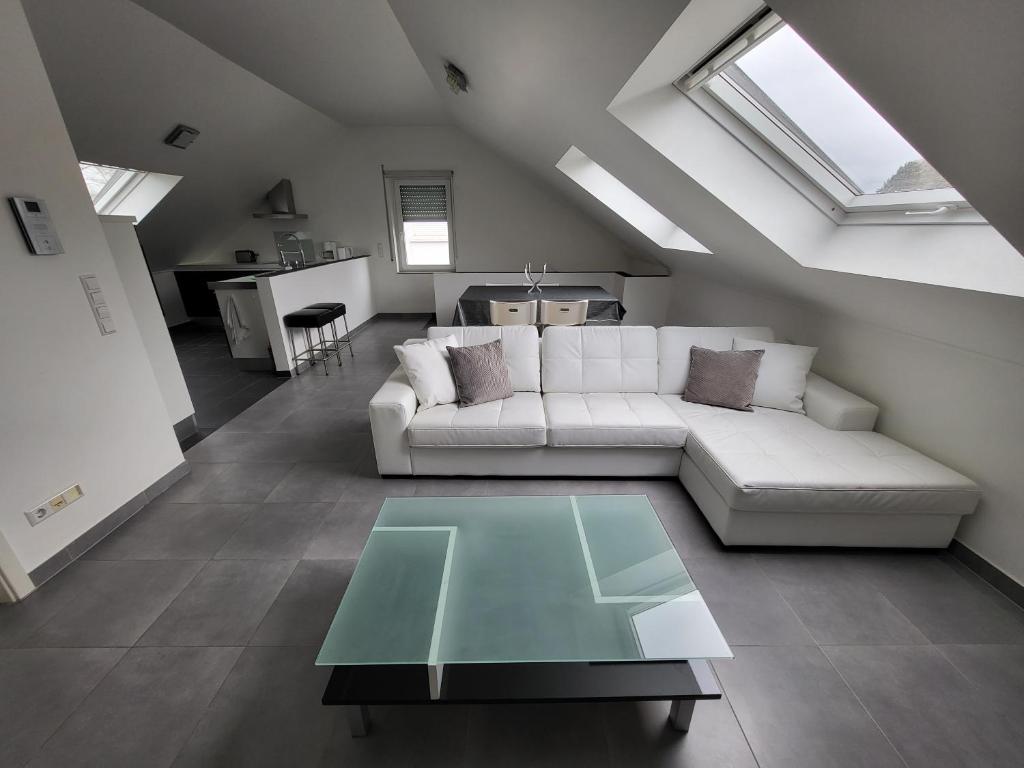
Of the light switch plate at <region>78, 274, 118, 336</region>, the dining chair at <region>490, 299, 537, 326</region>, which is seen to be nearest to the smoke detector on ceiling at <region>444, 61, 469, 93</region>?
the dining chair at <region>490, 299, 537, 326</region>

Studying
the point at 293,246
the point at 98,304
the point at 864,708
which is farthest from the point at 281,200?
the point at 864,708

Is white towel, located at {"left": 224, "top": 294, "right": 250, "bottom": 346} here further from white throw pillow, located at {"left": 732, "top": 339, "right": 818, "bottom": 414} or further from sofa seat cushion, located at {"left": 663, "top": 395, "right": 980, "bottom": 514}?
white throw pillow, located at {"left": 732, "top": 339, "right": 818, "bottom": 414}

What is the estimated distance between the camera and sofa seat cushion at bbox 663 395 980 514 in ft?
5.95

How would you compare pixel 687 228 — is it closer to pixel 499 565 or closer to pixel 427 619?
pixel 499 565

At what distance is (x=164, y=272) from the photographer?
5.86m

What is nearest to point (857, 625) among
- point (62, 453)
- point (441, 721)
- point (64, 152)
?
point (441, 721)

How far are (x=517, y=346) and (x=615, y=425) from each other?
89 cm

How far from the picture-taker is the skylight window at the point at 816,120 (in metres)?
1.55

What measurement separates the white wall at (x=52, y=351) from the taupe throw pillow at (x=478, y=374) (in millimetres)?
1804

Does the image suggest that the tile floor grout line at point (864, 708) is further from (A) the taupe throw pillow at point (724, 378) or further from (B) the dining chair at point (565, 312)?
(B) the dining chair at point (565, 312)

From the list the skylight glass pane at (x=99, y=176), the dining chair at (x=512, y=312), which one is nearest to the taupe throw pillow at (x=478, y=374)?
the dining chair at (x=512, y=312)

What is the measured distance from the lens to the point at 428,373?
2566 millimetres

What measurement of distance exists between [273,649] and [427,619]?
694 mm

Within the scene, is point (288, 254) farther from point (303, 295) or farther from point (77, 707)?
point (77, 707)
